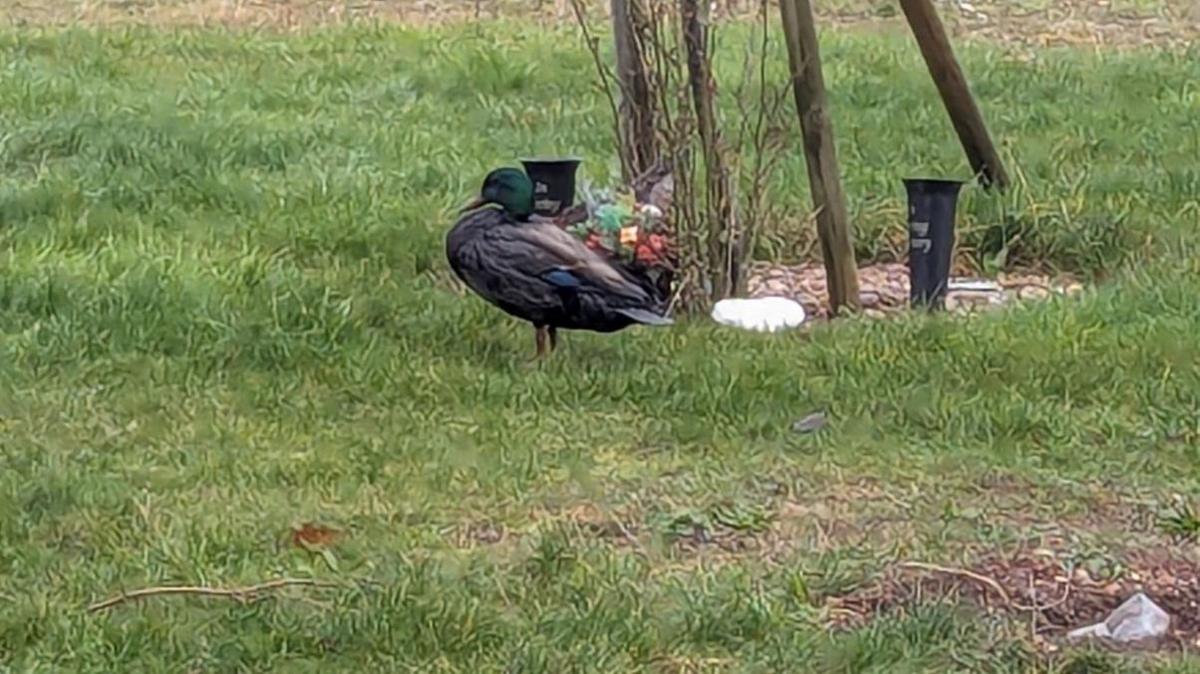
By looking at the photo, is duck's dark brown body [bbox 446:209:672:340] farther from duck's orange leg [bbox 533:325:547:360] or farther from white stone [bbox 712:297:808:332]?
white stone [bbox 712:297:808:332]

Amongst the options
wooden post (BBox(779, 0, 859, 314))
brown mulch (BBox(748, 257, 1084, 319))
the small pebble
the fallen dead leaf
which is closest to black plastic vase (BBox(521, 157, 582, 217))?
brown mulch (BBox(748, 257, 1084, 319))

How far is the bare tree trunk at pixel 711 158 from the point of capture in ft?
20.7

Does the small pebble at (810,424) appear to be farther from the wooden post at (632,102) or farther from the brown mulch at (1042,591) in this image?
the wooden post at (632,102)

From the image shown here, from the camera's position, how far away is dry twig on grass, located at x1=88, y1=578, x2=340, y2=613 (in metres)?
3.91

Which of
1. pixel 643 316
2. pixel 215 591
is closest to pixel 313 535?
pixel 215 591

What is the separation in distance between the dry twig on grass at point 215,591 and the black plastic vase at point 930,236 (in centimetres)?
301

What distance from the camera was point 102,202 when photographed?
24.5 feet

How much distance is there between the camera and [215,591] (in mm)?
3949

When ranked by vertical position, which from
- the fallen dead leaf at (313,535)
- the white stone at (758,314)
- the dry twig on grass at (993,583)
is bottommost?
the white stone at (758,314)

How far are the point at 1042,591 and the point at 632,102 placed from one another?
3.11 meters

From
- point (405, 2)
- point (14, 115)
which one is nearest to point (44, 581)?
point (14, 115)

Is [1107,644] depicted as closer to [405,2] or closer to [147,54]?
[147,54]

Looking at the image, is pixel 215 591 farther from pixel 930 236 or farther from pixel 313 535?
pixel 930 236

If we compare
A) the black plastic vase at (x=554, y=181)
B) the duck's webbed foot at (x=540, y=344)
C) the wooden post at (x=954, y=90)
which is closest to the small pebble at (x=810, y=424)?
the duck's webbed foot at (x=540, y=344)
